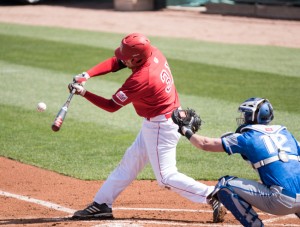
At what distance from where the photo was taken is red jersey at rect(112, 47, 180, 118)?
7.04 metres

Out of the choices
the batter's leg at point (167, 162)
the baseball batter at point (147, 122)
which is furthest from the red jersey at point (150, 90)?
the batter's leg at point (167, 162)

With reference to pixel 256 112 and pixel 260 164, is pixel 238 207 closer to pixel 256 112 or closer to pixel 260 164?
pixel 260 164

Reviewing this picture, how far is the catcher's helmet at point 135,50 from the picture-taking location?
23.4ft

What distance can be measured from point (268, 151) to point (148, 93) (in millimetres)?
1516

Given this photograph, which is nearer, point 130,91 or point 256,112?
point 256,112

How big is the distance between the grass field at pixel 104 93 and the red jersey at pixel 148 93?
202 centimetres

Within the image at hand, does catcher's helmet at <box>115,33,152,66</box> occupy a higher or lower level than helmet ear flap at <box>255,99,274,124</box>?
higher

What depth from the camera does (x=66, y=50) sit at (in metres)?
17.7

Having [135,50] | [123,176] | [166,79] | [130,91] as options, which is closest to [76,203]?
[123,176]

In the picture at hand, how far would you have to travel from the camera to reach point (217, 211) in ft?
23.4

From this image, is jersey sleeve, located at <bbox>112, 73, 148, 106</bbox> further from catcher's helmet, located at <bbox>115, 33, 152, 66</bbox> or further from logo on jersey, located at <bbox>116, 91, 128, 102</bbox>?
catcher's helmet, located at <bbox>115, 33, 152, 66</bbox>

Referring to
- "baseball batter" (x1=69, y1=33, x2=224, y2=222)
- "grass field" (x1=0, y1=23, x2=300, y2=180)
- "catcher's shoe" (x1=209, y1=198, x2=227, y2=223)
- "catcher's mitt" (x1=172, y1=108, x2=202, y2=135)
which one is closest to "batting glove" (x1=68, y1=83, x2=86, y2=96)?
"baseball batter" (x1=69, y1=33, x2=224, y2=222)

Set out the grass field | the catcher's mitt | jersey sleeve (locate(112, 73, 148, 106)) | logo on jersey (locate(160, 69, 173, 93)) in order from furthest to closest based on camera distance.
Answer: the grass field → logo on jersey (locate(160, 69, 173, 93)) → jersey sleeve (locate(112, 73, 148, 106)) → the catcher's mitt

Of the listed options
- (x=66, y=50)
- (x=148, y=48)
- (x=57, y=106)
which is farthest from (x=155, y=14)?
(x=148, y=48)
